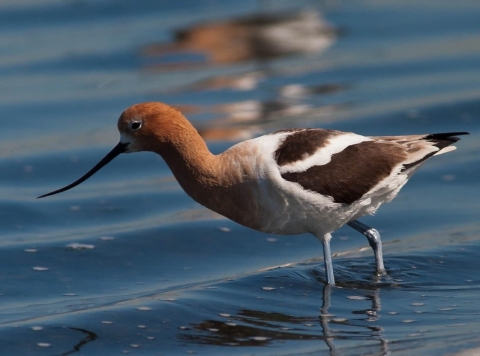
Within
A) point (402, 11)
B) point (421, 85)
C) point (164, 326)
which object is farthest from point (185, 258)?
point (402, 11)

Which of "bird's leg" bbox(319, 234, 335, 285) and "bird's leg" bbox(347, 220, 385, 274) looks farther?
"bird's leg" bbox(347, 220, 385, 274)

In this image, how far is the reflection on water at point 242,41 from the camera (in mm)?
14508

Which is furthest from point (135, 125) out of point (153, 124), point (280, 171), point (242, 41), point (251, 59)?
point (242, 41)

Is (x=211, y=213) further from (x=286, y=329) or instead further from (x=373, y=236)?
(x=286, y=329)

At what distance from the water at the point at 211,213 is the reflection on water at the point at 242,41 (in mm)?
35

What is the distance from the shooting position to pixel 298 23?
15.8m

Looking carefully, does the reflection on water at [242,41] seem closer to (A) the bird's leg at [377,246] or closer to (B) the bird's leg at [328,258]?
(A) the bird's leg at [377,246]

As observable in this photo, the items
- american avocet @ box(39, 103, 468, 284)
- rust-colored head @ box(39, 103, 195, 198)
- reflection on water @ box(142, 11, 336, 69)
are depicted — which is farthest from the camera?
reflection on water @ box(142, 11, 336, 69)

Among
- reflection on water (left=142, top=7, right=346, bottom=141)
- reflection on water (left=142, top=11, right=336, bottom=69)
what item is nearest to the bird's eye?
reflection on water (left=142, top=7, right=346, bottom=141)

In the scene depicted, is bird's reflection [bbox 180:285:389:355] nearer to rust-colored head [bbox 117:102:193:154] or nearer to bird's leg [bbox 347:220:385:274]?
bird's leg [bbox 347:220:385:274]

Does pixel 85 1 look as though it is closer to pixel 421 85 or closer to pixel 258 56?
pixel 258 56

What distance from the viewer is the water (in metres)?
6.43

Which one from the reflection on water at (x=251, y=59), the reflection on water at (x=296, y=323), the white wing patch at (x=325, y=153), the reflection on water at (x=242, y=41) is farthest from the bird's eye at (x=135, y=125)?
the reflection on water at (x=242, y=41)

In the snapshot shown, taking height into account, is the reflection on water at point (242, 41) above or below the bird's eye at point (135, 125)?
above
